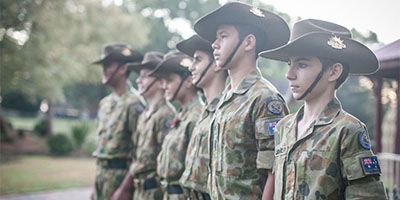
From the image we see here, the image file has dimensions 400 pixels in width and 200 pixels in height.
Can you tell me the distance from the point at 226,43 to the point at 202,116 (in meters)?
0.76

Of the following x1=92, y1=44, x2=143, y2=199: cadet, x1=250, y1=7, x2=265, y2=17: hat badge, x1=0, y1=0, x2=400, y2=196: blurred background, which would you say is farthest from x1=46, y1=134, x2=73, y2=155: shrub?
x1=250, y1=7, x2=265, y2=17: hat badge

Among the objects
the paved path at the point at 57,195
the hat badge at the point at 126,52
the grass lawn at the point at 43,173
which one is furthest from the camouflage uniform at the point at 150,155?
the grass lawn at the point at 43,173

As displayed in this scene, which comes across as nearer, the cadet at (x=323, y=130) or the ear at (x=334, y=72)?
the cadet at (x=323, y=130)

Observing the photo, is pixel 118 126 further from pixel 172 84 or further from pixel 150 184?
pixel 172 84

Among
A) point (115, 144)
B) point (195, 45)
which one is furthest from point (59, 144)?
point (195, 45)

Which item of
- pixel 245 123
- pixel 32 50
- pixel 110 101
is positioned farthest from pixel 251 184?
pixel 32 50

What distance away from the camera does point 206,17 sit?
2.83 metres

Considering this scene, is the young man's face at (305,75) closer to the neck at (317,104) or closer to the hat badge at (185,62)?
the neck at (317,104)

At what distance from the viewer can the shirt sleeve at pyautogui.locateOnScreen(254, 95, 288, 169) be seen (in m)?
2.46

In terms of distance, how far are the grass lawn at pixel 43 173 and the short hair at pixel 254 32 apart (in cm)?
858

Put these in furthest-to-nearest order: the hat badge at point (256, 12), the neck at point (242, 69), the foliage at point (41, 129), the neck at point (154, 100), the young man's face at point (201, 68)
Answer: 1. the foliage at point (41, 129)
2. the neck at point (154, 100)
3. the young man's face at point (201, 68)
4. the neck at point (242, 69)
5. the hat badge at point (256, 12)

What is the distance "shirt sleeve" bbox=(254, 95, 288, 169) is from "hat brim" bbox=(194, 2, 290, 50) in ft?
1.40

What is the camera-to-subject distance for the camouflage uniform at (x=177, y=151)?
3.70 m

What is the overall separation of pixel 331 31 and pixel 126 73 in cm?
349
